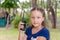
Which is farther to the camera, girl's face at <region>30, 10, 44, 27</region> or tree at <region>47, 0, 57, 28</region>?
tree at <region>47, 0, 57, 28</region>

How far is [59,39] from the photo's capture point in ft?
25.7

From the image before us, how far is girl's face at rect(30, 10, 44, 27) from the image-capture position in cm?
159

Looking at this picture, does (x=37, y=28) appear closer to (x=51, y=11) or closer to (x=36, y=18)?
(x=36, y=18)

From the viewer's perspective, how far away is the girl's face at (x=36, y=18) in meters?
1.59

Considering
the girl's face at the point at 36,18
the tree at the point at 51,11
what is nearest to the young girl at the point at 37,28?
the girl's face at the point at 36,18

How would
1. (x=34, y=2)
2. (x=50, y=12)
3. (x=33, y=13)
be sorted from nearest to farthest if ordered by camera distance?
(x=33, y=13), (x=34, y=2), (x=50, y=12)

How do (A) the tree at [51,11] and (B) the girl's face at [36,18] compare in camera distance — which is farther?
(A) the tree at [51,11]

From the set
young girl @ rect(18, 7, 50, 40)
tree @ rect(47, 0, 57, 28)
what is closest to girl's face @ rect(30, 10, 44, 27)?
young girl @ rect(18, 7, 50, 40)

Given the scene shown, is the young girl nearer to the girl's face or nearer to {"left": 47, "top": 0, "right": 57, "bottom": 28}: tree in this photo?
the girl's face

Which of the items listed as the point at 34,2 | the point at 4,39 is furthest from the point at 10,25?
the point at 4,39

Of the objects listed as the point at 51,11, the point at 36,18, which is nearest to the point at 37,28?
the point at 36,18

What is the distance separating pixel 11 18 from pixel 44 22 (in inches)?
471

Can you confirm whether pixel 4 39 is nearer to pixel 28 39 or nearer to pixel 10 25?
pixel 10 25

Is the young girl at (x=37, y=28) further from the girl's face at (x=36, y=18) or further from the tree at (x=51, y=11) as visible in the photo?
the tree at (x=51, y=11)
